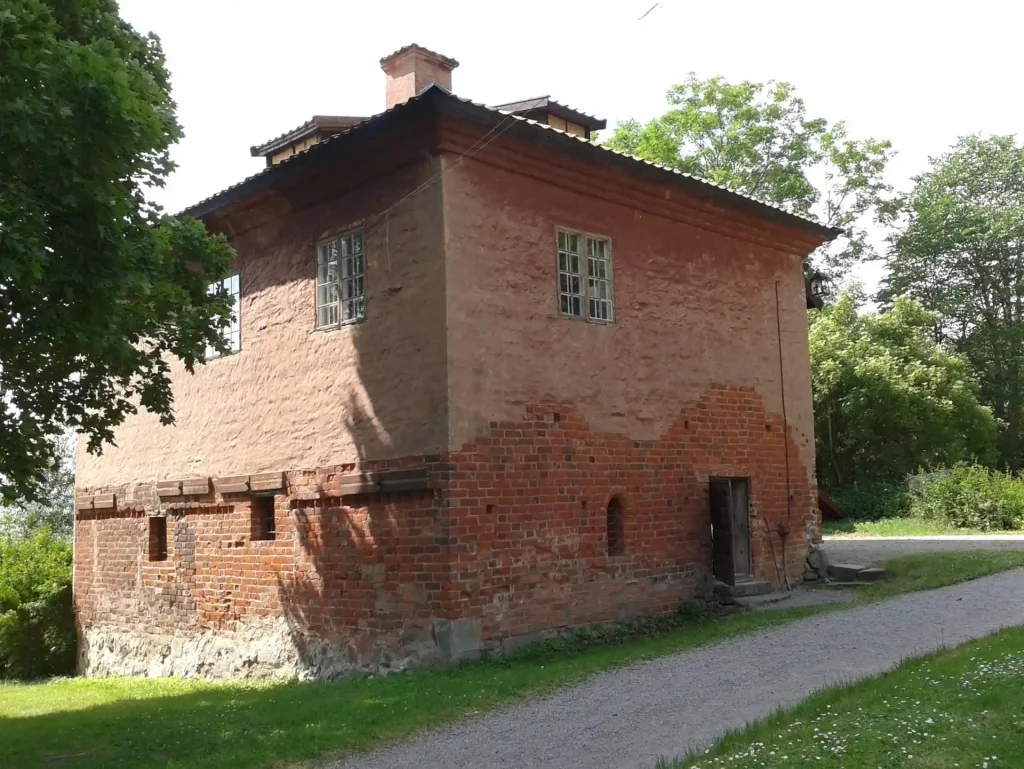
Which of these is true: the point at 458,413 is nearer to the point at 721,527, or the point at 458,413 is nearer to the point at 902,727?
the point at 721,527

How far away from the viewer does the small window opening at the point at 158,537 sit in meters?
13.8

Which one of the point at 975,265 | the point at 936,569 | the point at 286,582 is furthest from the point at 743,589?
the point at 975,265

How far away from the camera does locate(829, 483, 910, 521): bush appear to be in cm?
2459

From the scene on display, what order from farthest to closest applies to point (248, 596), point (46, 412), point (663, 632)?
point (248, 596), point (663, 632), point (46, 412)

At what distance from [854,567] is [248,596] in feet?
28.5

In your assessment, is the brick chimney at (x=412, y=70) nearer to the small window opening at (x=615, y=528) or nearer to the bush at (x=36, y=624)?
the small window opening at (x=615, y=528)

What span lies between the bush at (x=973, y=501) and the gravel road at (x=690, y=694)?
11.7 metres

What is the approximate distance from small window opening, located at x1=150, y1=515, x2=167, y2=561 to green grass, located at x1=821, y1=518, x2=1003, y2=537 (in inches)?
602

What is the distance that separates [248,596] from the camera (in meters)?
11.9

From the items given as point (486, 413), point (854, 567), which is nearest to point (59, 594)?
point (486, 413)

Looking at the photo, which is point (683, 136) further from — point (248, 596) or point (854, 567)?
point (248, 596)

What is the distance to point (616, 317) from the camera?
11.7m

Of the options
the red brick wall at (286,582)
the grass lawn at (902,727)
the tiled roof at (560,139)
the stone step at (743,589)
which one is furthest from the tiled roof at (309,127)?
the grass lawn at (902,727)

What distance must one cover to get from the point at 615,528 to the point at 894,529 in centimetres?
1327
